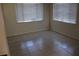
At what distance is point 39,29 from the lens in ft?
2.85

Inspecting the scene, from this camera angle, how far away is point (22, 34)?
86 cm

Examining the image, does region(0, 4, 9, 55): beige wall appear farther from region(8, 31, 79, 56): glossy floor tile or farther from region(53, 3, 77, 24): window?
region(53, 3, 77, 24): window

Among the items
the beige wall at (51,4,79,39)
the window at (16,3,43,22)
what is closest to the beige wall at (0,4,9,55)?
the window at (16,3,43,22)

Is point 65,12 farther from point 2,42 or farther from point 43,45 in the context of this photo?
point 2,42

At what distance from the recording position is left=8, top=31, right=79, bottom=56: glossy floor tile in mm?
860

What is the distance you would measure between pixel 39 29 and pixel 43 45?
13cm

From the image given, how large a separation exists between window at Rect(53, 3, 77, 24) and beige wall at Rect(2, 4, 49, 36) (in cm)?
7

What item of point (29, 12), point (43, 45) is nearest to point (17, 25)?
point (29, 12)

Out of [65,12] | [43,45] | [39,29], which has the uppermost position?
[65,12]

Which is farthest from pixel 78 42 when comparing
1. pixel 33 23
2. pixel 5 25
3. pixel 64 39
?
pixel 5 25

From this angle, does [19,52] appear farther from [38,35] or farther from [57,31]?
[57,31]

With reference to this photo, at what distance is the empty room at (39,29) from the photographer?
2.68 ft

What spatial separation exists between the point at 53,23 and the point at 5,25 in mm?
360

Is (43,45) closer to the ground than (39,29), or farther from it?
closer to the ground
